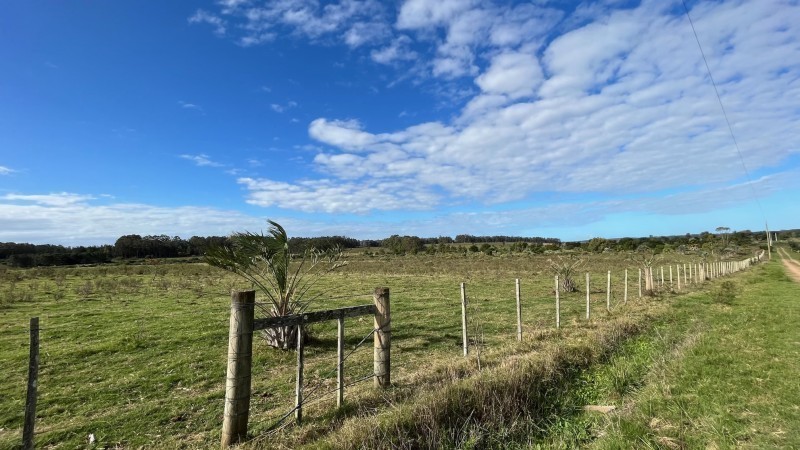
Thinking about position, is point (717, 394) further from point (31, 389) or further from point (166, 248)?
point (166, 248)

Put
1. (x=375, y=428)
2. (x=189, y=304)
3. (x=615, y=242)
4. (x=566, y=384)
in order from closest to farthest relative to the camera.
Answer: (x=375, y=428) → (x=566, y=384) → (x=189, y=304) → (x=615, y=242)

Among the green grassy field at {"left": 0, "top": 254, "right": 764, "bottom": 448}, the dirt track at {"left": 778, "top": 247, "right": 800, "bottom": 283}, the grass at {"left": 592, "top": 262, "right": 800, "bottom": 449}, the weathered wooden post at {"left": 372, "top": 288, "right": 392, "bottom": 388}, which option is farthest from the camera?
the dirt track at {"left": 778, "top": 247, "right": 800, "bottom": 283}

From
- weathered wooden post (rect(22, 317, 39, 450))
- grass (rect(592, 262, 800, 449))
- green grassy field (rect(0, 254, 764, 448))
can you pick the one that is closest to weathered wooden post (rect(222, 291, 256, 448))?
green grassy field (rect(0, 254, 764, 448))

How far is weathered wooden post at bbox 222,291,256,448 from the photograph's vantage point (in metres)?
4.88

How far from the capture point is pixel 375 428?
4.92 metres

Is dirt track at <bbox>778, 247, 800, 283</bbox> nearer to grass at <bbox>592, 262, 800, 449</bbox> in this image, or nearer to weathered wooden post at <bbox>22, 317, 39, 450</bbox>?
grass at <bbox>592, 262, 800, 449</bbox>

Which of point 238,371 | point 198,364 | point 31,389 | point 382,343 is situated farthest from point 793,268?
point 31,389

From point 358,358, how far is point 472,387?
371 cm

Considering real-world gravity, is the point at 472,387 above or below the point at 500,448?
above

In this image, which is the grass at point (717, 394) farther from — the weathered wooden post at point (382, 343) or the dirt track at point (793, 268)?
the dirt track at point (793, 268)

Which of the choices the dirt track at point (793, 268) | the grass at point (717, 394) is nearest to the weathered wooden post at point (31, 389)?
the grass at point (717, 394)

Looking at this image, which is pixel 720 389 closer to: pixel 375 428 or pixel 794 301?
pixel 375 428

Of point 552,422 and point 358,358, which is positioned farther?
point 358,358

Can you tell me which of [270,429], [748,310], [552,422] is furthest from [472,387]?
[748,310]
